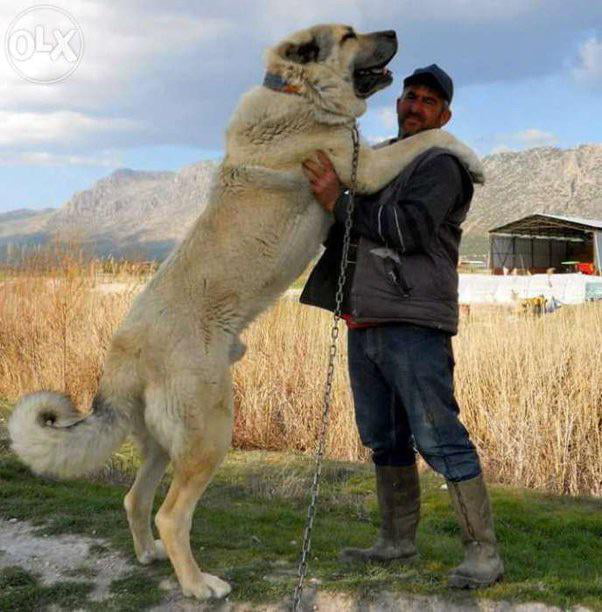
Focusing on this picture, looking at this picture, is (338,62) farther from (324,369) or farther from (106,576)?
(324,369)

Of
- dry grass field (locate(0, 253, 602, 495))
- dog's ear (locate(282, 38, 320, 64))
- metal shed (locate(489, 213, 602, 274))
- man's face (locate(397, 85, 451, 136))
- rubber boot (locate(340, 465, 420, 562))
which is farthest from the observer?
metal shed (locate(489, 213, 602, 274))

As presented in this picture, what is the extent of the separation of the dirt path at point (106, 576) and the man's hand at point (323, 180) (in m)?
1.80

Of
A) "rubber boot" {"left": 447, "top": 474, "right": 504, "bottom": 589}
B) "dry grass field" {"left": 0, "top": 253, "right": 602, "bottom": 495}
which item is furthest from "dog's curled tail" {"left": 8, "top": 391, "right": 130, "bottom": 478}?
"dry grass field" {"left": 0, "top": 253, "right": 602, "bottom": 495}

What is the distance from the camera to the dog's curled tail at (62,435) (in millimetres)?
3164

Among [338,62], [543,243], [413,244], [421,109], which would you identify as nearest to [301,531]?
[413,244]

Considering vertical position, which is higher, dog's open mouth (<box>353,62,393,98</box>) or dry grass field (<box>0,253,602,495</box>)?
dog's open mouth (<box>353,62,393,98</box>)

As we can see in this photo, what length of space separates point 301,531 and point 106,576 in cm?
133

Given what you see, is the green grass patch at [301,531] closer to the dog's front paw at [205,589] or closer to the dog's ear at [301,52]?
the dog's front paw at [205,589]

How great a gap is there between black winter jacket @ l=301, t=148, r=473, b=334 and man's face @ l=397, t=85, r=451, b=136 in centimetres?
28

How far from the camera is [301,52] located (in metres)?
3.56

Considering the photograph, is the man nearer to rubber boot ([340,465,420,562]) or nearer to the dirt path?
the dirt path

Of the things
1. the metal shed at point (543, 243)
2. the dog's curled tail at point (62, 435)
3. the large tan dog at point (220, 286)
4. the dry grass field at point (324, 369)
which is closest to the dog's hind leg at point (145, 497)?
the large tan dog at point (220, 286)

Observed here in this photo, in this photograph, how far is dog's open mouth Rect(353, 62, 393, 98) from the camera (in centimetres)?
362

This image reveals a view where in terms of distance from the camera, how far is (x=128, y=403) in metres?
3.27
